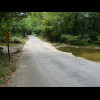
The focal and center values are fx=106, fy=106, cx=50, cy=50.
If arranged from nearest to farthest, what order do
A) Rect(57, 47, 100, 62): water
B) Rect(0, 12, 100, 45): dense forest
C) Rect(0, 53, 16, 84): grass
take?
Rect(0, 53, 16, 84): grass
Rect(57, 47, 100, 62): water
Rect(0, 12, 100, 45): dense forest

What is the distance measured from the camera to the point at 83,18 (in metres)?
31.5

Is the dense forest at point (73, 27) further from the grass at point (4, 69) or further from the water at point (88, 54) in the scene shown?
the grass at point (4, 69)

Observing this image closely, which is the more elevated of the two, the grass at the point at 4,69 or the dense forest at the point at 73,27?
the dense forest at the point at 73,27

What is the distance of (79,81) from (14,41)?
75.6ft

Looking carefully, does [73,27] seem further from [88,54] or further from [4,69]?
[4,69]

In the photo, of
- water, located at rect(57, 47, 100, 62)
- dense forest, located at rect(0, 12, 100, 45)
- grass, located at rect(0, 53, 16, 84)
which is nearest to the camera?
grass, located at rect(0, 53, 16, 84)

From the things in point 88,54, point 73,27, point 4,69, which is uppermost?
point 73,27

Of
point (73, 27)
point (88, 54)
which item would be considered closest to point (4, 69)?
point (88, 54)

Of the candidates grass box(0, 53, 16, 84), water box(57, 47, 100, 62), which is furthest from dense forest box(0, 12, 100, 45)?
grass box(0, 53, 16, 84)

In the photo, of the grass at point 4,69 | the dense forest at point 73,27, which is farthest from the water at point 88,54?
the grass at point 4,69

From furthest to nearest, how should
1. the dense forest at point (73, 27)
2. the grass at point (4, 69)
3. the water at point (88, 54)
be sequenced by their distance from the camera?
the dense forest at point (73, 27), the water at point (88, 54), the grass at point (4, 69)

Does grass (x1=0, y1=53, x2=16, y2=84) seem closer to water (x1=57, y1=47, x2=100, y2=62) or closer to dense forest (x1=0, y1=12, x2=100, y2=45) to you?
water (x1=57, y1=47, x2=100, y2=62)
